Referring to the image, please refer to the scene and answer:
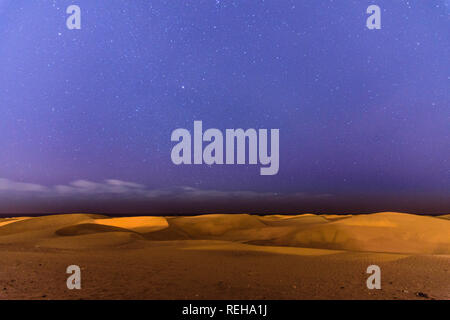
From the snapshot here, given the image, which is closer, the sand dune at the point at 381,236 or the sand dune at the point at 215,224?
the sand dune at the point at 381,236

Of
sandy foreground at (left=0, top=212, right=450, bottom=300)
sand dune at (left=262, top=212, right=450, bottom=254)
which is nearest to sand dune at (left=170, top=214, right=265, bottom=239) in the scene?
sand dune at (left=262, top=212, right=450, bottom=254)

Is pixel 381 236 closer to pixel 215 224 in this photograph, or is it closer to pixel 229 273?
pixel 229 273

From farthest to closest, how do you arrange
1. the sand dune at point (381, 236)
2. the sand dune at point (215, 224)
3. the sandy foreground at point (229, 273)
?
the sand dune at point (215, 224) → the sand dune at point (381, 236) → the sandy foreground at point (229, 273)

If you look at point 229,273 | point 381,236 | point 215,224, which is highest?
point 229,273

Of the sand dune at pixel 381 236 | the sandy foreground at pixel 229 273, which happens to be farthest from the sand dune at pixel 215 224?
the sandy foreground at pixel 229 273

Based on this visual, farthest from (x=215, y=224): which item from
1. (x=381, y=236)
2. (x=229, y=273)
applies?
(x=229, y=273)

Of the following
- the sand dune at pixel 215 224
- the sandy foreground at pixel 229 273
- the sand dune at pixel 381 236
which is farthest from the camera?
the sand dune at pixel 215 224

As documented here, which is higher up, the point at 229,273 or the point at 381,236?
the point at 229,273

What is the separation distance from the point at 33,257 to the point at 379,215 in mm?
24777

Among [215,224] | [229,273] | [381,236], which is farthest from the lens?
[215,224]

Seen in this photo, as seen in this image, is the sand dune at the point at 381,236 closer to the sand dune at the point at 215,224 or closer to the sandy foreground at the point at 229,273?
the sandy foreground at the point at 229,273

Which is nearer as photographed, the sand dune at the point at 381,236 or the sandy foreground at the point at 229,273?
the sandy foreground at the point at 229,273

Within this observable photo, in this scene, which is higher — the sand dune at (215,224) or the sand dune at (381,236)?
the sand dune at (381,236)

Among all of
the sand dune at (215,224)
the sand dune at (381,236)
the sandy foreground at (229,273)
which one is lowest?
the sand dune at (215,224)
